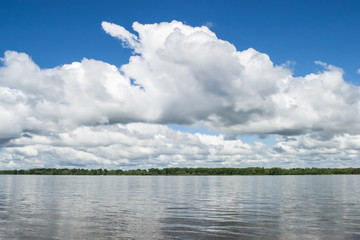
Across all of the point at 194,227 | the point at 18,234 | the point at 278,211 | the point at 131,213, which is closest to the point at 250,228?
the point at 194,227

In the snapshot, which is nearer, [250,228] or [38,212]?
[250,228]

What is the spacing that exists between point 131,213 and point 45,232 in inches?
592

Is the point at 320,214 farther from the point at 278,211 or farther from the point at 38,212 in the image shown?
the point at 38,212

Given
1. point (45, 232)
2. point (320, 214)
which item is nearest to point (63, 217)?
point (45, 232)

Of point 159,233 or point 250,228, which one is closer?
point 159,233

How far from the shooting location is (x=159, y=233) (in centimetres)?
3144

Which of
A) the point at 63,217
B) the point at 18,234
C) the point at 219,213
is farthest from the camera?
the point at 219,213

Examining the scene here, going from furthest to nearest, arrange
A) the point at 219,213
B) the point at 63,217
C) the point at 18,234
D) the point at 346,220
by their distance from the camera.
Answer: the point at 219,213, the point at 63,217, the point at 346,220, the point at 18,234

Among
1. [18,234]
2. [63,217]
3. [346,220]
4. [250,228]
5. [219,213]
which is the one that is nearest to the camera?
[18,234]

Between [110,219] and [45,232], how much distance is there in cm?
926

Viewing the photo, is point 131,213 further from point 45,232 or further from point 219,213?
point 45,232

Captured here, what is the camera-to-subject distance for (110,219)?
4006 cm

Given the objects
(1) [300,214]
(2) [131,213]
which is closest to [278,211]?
(1) [300,214]

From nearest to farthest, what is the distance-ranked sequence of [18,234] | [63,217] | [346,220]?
1. [18,234]
2. [346,220]
3. [63,217]
